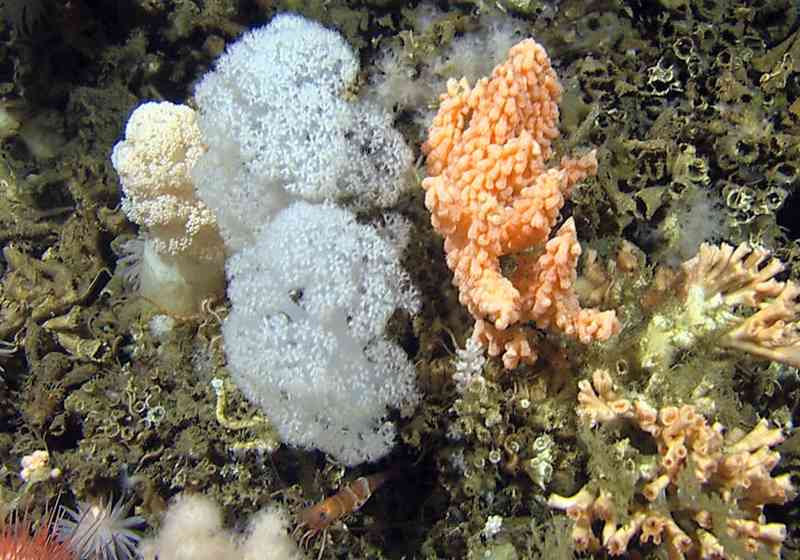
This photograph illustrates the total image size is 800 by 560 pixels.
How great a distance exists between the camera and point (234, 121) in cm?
306

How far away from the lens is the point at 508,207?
263cm

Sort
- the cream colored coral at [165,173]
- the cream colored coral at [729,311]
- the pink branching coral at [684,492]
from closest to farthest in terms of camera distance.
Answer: the pink branching coral at [684,492] → the cream colored coral at [729,311] → the cream colored coral at [165,173]

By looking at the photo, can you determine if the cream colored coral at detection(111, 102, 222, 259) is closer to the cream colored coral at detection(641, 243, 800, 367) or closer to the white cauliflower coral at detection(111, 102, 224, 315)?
the white cauliflower coral at detection(111, 102, 224, 315)

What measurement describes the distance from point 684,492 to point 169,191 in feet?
8.96

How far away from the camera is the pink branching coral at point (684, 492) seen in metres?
2.54

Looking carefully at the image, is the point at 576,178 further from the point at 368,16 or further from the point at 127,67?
the point at 127,67

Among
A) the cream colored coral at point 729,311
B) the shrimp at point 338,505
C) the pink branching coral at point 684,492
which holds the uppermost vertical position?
the cream colored coral at point 729,311

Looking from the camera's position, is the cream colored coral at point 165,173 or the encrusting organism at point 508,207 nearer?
the encrusting organism at point 508,207

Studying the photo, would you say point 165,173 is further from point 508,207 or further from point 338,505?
point 338,505

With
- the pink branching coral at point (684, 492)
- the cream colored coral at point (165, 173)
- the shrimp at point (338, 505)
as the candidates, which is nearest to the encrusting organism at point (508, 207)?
the pink branching coral at point (684, 492)

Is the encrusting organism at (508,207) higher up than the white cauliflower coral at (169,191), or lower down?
higher up

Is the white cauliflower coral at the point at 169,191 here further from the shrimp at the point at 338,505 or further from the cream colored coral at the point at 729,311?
the cream colored coral at the point at 729,311

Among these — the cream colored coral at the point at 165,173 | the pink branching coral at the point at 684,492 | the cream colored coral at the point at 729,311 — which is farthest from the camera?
the cream colored coral at the point at 165,173

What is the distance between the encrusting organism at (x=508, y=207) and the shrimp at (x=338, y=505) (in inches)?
38.5
